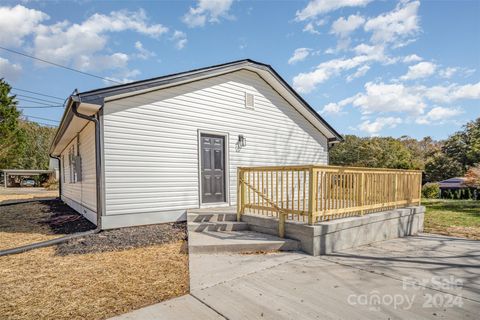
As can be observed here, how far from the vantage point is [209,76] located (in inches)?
273

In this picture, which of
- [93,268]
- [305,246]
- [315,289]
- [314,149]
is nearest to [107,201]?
[93,268]

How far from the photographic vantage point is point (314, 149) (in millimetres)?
10016

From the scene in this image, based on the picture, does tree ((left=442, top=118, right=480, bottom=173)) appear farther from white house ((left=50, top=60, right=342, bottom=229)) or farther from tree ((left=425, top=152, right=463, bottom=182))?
white house ((left=50, top=60, right=342, bottom=229))

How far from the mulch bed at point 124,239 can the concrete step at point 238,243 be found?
0.71 m

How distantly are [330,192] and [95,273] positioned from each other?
392 centimetres

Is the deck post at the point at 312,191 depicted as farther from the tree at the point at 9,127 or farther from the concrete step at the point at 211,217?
the tree at the point at 9,127

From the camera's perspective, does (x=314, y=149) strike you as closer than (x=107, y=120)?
No

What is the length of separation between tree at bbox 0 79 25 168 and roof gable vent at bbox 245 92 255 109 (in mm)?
26675

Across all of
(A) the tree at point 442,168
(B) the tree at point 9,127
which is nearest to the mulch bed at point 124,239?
(B) the tree at point 9,127

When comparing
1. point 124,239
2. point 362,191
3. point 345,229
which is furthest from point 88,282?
point 362,191

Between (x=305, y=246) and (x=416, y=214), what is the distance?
13.3ft

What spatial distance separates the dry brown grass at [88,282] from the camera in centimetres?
264

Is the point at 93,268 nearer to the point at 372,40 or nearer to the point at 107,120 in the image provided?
the point at 107,120

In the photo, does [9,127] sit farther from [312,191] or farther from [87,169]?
[312,191]
